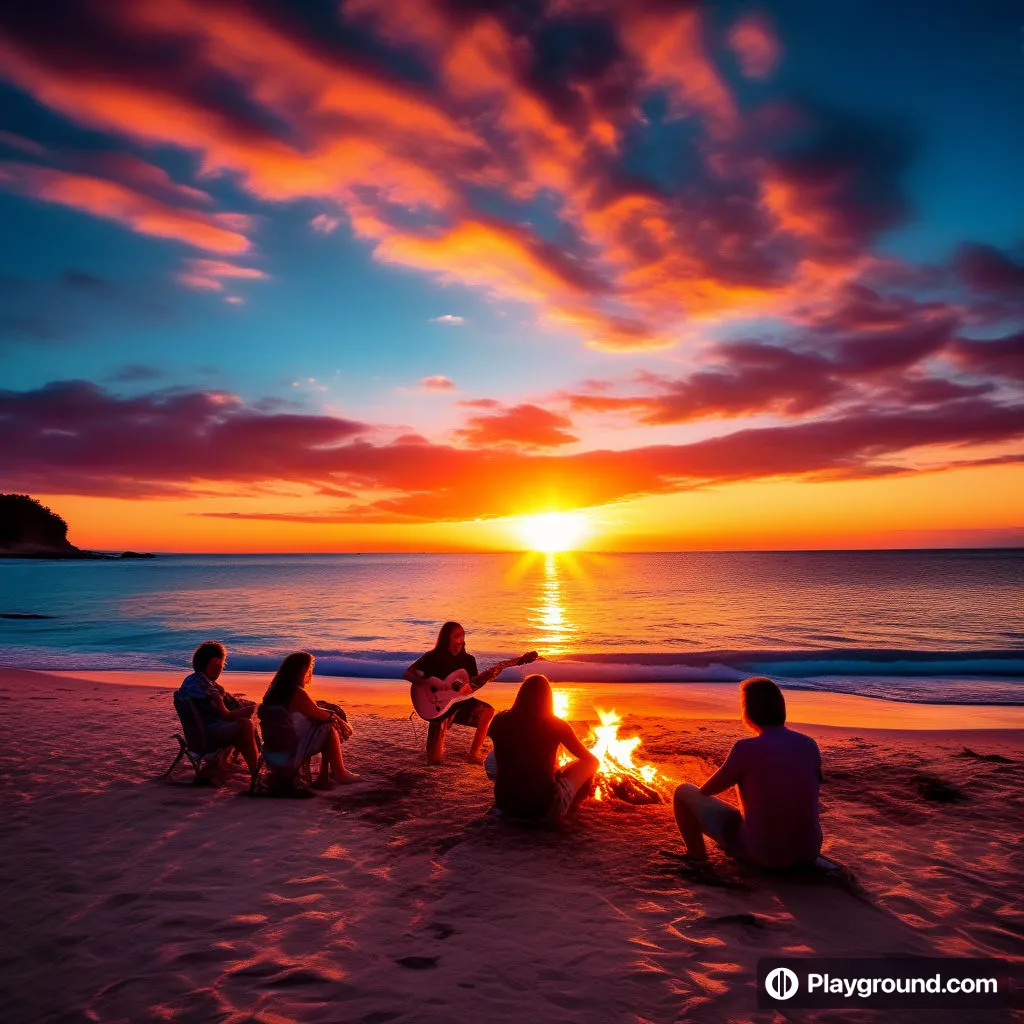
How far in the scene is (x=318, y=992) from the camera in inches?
144

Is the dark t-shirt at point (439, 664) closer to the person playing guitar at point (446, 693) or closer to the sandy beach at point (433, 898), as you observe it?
the person playing guitar at point (446, 693)

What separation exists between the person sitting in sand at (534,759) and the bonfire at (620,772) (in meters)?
0.74

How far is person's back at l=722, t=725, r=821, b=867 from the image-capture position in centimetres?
477

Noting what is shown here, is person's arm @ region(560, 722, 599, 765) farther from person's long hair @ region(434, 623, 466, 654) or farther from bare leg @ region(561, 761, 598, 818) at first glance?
person's long hair @ region(434, 623, 466, 654)

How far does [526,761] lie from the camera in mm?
6027

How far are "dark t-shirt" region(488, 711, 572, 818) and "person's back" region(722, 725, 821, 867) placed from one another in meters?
1.73

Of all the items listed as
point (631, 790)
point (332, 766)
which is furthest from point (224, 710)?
point (631, 790)

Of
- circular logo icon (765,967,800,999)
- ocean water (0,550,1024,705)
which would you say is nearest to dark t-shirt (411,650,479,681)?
circular logo icon (765,967,800,999)

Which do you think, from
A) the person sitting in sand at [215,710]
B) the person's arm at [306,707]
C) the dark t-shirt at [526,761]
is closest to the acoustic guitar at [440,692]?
the person's arm at [306,707]

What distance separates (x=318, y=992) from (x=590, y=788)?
3570 mm

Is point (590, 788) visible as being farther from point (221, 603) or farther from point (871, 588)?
point (871, 588)

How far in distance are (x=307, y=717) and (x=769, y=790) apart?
4982mm

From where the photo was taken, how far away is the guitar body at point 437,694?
27.5 feet

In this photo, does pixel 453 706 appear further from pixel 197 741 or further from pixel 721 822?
pixel 721 822
